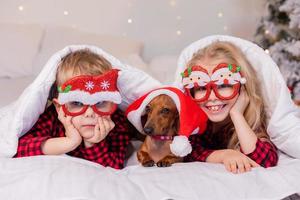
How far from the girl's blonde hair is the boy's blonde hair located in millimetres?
300

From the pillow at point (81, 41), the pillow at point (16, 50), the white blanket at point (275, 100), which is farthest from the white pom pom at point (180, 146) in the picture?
the pillow at point (16, 50)

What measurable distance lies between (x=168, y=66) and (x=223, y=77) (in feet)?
4.61

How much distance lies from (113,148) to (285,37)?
1.91 meters

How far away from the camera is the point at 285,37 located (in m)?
3.00

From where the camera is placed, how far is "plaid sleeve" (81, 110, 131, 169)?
1413 millimetres

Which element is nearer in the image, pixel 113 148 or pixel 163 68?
pixel 113 148

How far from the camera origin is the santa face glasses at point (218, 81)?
1346 mm

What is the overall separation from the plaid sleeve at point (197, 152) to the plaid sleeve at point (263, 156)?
14 cm

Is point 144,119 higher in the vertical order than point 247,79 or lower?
lower

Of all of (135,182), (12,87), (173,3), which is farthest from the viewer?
(173,3)

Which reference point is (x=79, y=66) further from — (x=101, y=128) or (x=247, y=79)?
(x=247, y=79)

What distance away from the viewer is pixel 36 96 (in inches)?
54.0

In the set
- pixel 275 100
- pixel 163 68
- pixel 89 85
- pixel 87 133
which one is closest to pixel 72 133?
pixel 87 133

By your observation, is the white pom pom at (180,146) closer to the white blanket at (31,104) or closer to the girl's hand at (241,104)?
the girl's hand at (241,104)
